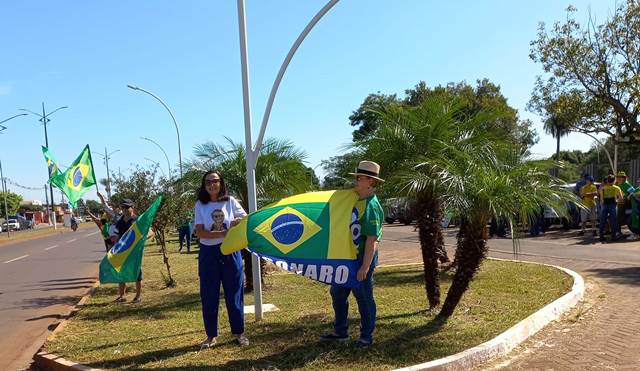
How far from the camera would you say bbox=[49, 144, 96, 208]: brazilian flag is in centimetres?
934

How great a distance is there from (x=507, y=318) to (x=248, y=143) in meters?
3.67

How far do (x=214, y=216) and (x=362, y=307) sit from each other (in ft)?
5.74

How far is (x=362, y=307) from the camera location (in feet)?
17.3

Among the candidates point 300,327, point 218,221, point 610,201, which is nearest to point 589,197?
point 610,201

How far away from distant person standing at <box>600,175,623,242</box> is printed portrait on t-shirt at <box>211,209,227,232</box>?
11788mm

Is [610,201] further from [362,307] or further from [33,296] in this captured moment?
[33,296]

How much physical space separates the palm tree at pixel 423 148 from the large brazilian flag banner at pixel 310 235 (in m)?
1.67

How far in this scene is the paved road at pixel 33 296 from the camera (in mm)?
6852

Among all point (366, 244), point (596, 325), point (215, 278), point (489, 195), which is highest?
point (489, 195)

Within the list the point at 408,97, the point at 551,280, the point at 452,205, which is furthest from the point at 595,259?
the point at 408,97

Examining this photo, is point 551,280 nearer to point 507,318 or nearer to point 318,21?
point 507,318

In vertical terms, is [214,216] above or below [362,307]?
above

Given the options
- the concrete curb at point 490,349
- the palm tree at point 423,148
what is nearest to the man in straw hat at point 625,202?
the concrete curb at point 490,349

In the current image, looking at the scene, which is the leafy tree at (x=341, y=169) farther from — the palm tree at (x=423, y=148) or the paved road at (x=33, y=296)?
the paved road at (x=33, y=296)
